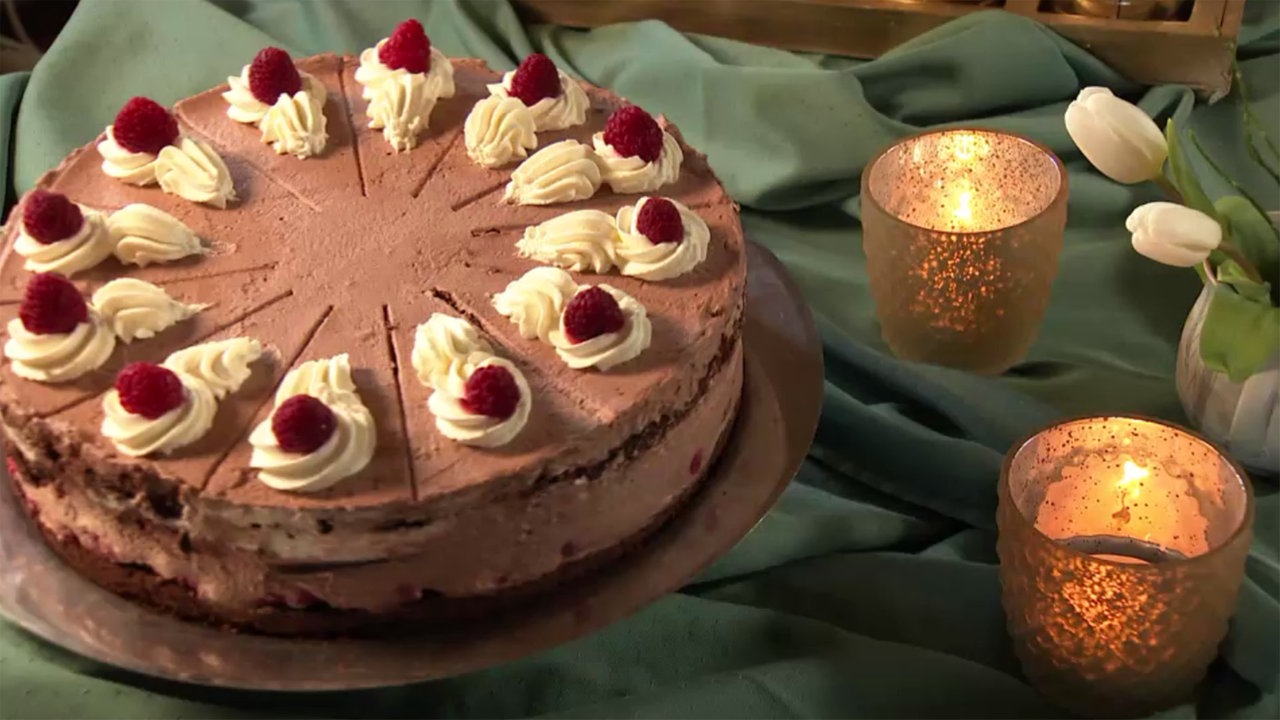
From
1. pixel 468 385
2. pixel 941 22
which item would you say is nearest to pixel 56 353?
pixel 468 385

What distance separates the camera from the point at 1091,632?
1.45 m

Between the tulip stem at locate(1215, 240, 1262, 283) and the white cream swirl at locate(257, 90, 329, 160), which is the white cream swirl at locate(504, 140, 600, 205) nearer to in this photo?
the white cream swirl at locate(257, 90, 329, 160)

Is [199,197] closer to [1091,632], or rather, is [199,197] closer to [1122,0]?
[1091,632]

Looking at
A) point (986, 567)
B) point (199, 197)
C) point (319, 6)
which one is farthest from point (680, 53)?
point (986, 567)

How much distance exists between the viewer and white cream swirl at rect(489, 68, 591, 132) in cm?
187

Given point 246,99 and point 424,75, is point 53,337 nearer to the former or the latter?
point 246,99

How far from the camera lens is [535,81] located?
1.86 meters

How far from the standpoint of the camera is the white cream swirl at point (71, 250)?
1621mm

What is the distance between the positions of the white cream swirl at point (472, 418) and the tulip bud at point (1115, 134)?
708mm

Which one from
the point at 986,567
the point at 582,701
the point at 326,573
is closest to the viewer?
the point at 326,573

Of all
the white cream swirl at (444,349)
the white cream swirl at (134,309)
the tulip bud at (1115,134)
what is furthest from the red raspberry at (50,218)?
the tulip bud at (1115,134)

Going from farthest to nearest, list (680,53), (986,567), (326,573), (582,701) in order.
Answer: (680,53) < (986,567) < (582,701) < (326,573)

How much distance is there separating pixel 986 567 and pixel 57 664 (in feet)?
3.79

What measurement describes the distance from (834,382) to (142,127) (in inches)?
41.2
